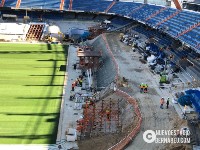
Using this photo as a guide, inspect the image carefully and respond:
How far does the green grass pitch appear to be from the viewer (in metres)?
31.1

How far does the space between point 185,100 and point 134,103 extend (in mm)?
3883

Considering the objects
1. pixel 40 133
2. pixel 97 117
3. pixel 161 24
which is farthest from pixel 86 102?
pixel 161 24

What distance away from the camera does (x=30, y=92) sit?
39312mm

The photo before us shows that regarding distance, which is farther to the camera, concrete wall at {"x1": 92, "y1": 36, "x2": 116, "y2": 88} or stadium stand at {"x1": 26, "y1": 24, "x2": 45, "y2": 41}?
stadium stand at {"x1": 26, "y1": 24, "x2": 45, "y2": 41}

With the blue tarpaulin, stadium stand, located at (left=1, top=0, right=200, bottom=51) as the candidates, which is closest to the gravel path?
the blue tarpaulin

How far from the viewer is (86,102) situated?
3612cm

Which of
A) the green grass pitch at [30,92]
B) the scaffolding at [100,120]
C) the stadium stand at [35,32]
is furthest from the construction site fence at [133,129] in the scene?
the stadium stand at [35,32]

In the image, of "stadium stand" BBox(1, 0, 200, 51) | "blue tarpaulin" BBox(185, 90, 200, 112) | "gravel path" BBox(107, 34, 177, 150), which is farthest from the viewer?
"stadium stand" BBox(1, 0, 200, 51)

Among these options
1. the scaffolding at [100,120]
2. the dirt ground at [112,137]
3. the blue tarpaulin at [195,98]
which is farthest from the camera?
the blue tarpaulin at [195,98]

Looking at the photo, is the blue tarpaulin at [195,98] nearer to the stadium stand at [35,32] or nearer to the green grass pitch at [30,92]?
the green grass pitch at [30,92]

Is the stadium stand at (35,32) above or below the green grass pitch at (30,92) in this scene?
above

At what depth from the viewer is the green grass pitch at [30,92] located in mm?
31141

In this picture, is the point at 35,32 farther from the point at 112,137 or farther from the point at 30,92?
the point at 112,137

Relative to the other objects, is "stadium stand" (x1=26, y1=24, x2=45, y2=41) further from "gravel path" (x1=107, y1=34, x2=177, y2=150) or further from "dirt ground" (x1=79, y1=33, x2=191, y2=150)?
"dirt ground" (x1=79, y1=33, x2=191, y2=150)
